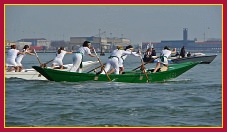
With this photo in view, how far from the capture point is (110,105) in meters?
15.1

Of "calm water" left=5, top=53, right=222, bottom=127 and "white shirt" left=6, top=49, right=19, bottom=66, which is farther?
"white shirt" left=6, top=49, right=19, bottom=66

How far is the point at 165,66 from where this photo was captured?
24125 mm

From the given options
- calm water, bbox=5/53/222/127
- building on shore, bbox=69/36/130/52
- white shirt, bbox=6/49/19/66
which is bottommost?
calm water, bbox=5/53/222/127

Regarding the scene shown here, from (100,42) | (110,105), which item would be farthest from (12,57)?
(100,42)

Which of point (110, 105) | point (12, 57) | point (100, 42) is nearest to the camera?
point (110, 105)

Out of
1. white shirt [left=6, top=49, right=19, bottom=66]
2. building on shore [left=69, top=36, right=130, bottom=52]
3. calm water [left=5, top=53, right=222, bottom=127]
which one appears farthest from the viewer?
building on shore [left=69, top=36, right=130, bottom=52]

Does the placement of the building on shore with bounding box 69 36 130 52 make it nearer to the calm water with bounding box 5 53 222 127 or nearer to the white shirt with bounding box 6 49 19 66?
the white shirt with bounding box 6 49 19 66

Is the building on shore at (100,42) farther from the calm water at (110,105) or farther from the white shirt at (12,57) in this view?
the calm water at (110,105)

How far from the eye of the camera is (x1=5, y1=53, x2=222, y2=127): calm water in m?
12.7

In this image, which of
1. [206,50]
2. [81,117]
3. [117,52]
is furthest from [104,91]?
[206,50]

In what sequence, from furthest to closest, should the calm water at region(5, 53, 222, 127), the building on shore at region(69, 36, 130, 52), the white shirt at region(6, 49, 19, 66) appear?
1. the building on shore at region(69, 36, 130, 52)
2. the white shirt at region(6, 49, 19, 66)
3. the calm water at region(5, 53, 222, 127)

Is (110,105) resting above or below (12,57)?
below

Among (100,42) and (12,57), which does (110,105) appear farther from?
(100,42)

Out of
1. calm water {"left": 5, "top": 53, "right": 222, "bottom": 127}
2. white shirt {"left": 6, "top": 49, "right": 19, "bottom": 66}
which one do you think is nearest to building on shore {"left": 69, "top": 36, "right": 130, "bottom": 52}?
white shirt {"left": 6, "top": 49, "right": 19, "bottom": 66}
